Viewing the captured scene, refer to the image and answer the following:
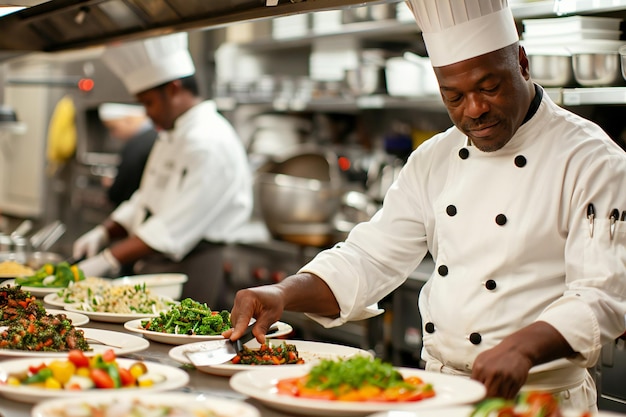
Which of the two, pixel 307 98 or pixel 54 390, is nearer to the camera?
pixel 54 390

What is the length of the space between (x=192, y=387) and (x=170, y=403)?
299 mm

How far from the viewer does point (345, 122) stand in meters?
5.83

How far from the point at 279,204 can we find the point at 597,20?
1.99 metres

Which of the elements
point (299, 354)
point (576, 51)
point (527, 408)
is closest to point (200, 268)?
point (576, 51)

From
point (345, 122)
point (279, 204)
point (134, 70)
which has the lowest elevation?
point (279, 204)

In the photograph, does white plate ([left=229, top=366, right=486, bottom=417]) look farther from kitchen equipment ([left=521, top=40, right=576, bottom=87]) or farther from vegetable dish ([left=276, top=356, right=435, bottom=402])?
kitchen equipment ([left=521, top=40, right=576, bottom=87])

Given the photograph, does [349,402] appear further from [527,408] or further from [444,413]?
[527,408]

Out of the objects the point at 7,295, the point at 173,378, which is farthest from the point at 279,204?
the point at 173,378

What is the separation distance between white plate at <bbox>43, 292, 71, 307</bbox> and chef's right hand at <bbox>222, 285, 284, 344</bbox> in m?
0.83

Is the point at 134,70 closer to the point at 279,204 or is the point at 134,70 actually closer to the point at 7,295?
the point at 279,204

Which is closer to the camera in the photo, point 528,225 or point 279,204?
point 528,225

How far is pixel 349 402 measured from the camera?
157cm

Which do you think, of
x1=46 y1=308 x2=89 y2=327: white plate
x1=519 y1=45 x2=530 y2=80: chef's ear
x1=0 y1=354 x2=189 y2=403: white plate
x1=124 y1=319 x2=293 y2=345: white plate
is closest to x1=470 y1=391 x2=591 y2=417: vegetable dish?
x1=0 y1=354 x2=189 y2=403: white plate

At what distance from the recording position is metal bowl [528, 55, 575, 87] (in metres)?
3.41
